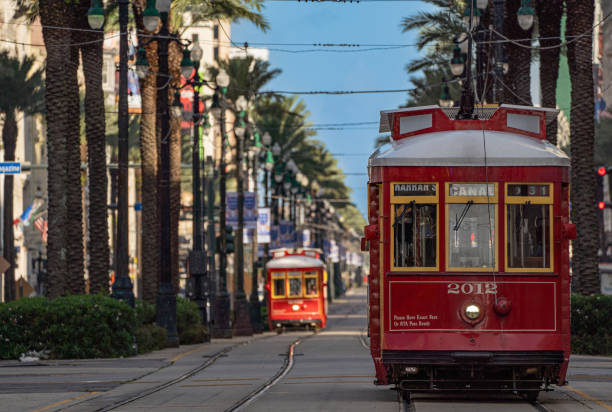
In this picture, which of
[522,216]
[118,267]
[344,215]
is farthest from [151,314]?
[344,215]

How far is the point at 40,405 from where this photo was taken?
16.7m

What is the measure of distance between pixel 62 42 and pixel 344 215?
164 metres

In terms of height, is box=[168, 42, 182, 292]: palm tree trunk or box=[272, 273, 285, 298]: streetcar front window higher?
box=[168, 42, 182, 292]: palm tree trunk

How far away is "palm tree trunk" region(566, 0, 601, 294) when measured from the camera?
31188mm

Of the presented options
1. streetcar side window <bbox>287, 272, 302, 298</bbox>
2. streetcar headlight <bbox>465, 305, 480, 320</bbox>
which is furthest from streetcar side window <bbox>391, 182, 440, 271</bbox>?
streetcar side window <bbox>287, 272, 302, 298</bbox>

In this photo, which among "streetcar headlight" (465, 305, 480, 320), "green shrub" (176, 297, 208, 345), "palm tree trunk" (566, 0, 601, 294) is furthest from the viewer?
"green shrub" (176, 297, 208, 345)

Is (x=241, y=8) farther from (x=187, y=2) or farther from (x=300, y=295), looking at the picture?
(x=300, y=295)

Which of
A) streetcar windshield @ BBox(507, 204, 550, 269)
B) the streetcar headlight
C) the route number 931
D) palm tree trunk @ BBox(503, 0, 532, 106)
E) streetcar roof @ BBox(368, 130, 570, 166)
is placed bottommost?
the streetcar headlight

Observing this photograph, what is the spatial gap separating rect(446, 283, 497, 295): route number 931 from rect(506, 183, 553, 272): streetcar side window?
0.36 meters

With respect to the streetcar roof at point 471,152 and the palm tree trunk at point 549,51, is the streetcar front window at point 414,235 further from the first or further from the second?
the palm tree trunk at point 549,51

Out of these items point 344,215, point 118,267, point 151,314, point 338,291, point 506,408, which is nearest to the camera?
point 506,408

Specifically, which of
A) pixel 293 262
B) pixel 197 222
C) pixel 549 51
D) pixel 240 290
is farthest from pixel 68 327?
pixel 293 262

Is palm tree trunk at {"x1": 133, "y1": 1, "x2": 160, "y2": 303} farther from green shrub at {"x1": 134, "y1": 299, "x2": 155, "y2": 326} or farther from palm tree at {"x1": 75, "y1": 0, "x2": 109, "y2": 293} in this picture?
palm tree at {"x1": 75, "y1": 0, "x2": 109, "y2": 293}

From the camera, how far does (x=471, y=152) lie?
15.3 meters
